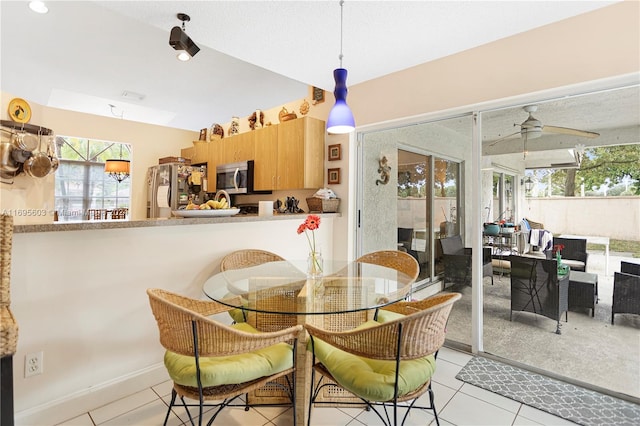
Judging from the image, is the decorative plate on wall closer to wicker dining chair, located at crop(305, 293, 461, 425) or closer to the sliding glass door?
the sliding glass door

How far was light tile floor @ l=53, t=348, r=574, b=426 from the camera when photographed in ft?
5.98

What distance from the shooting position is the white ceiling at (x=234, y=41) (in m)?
2.16

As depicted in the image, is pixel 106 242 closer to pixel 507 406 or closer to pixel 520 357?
pixel 507 406

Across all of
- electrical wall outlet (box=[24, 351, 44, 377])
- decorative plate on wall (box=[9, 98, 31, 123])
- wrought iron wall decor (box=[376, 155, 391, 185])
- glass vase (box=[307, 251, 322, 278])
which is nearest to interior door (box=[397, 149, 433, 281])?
wrought iron wall decor (box=[376, 155, 391, 185])

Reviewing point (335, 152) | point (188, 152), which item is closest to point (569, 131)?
point (335, 152)

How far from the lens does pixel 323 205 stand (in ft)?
11.2

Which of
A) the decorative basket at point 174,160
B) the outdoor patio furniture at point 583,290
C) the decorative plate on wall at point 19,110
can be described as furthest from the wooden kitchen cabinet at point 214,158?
the outdoor patio furniture at point 583,290

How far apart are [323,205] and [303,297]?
178 centimetres

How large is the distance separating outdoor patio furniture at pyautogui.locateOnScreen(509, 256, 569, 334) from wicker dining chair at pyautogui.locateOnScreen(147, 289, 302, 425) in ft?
7.04

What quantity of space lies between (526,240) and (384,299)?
65.7 inches

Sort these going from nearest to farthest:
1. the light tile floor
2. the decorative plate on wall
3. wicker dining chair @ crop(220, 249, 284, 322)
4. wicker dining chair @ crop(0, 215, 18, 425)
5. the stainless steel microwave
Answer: wicker dining chair @ crop(0, 215, 18, 425)
the light tile floor
wicker dining chair @ crop(220, 249, 284, 322)
the decorative plate on wall
the stainless steel microwave

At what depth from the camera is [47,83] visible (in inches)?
159

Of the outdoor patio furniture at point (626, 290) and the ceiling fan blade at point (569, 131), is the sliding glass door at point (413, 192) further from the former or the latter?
the outdoor patio furniture at point (626, 290)

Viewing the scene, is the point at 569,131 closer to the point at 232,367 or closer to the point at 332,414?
the point at 332,414
